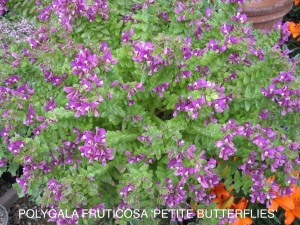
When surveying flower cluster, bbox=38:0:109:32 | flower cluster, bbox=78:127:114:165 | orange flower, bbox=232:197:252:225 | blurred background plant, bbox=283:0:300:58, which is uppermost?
blurred background plant, bbox=283:0:300:58

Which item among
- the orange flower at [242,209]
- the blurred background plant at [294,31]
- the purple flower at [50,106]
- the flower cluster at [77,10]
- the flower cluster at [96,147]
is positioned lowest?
the orange flower at [242,209]

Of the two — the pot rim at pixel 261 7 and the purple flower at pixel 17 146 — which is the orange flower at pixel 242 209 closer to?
the purple flower at pixel 17 146

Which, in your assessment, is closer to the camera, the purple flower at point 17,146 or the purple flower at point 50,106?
the purple flower at point 17,146

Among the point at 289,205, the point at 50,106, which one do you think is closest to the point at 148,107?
the point at 50,106

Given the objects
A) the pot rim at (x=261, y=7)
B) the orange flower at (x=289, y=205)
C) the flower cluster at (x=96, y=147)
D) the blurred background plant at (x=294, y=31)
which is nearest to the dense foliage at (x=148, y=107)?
the flower cluster at (x=96, y=147)

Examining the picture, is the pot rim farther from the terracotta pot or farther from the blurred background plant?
the blurred background plant

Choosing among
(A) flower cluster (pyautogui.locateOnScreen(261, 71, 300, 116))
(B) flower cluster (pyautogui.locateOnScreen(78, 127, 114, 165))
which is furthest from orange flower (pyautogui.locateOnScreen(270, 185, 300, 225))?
(B) flower cluster (pyautogui.locateOnScreen(78, 127, 114, 165))

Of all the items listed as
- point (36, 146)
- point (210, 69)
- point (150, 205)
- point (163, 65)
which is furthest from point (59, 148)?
point (210, 69)
